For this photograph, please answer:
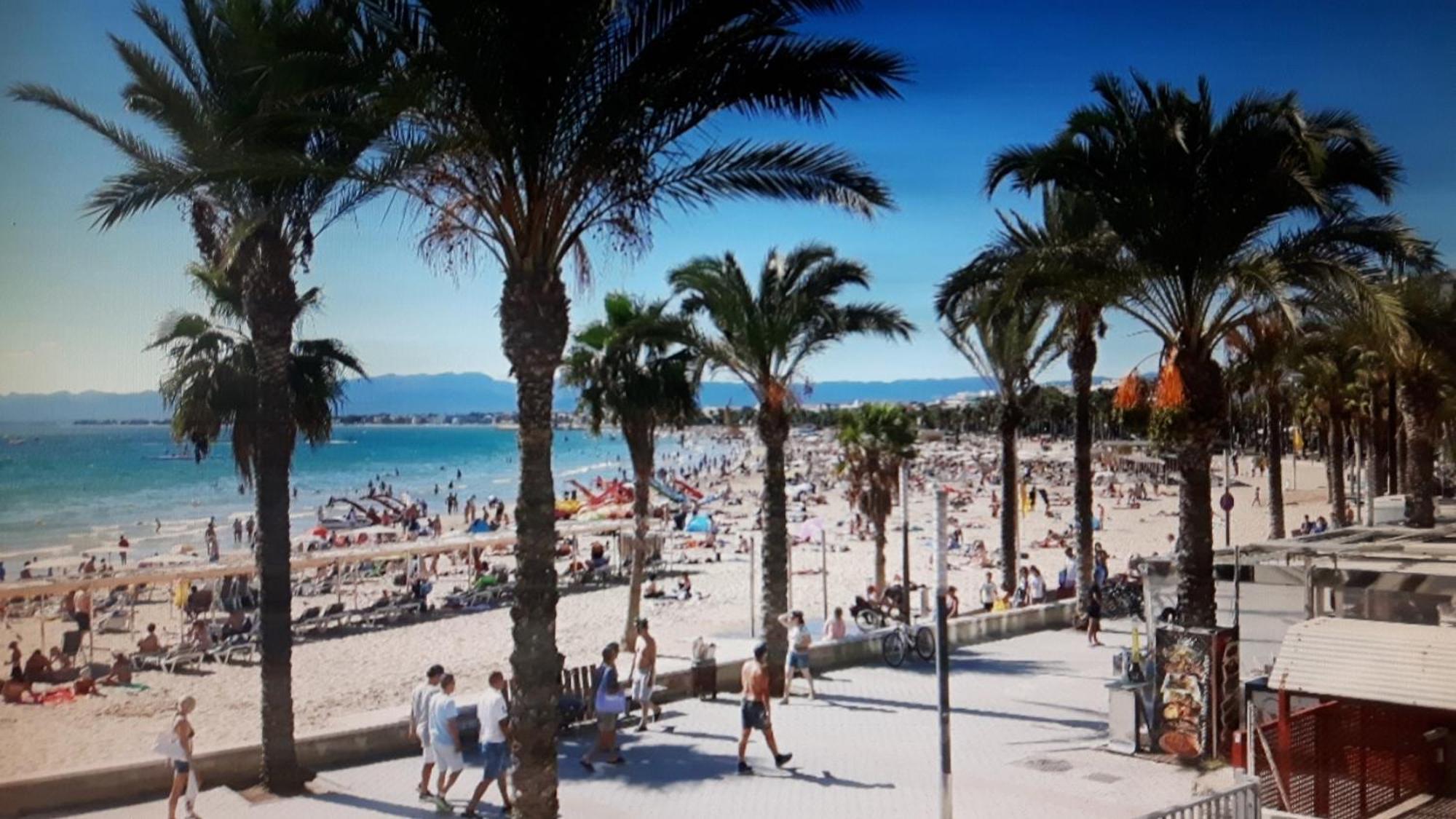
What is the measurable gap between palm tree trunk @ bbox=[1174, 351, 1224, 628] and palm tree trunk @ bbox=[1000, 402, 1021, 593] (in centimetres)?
1043

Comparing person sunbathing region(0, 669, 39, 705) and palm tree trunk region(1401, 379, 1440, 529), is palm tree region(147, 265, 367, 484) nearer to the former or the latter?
person sunbathing region(0, 669, 39, 705)

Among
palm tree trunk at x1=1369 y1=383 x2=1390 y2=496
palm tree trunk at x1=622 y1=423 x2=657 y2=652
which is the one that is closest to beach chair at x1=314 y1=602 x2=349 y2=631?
palm tree trunk at x1=622 y1=423 x2=657 y2=652

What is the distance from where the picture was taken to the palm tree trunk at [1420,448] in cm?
2138

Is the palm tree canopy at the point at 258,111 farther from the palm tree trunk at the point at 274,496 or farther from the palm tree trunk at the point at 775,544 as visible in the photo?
the palm tree trunk at the point at 775,544

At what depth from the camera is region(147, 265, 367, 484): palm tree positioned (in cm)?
1222

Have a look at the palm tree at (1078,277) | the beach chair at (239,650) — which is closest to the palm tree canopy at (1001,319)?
the palm tree at (1078,277)

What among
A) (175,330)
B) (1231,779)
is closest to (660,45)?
(1231,779)

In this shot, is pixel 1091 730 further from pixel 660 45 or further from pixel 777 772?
pixel 660 45

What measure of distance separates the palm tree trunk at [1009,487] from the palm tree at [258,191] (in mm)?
15243

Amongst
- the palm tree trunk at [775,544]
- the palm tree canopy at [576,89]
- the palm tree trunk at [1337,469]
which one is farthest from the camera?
the palm tree trunk at [1337,469]

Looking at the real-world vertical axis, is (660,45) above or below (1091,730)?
above

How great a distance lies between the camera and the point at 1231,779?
32.2 ft

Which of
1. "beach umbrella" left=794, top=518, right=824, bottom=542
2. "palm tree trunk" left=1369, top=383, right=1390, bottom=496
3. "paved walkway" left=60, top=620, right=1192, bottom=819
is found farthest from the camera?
"beach umbrella" left=794, top=518, right=824, bottom=542

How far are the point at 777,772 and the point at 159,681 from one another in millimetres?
13468
